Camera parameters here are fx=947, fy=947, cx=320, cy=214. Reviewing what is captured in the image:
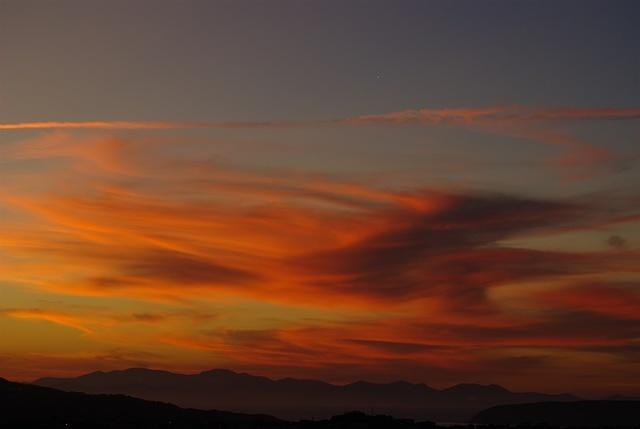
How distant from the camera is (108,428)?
594ft

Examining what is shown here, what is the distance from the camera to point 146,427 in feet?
629

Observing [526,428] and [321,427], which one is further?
[526,428]

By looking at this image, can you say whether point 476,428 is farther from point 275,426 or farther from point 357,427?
point 275,426

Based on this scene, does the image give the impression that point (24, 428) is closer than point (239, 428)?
Yes

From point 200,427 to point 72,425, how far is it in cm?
2670

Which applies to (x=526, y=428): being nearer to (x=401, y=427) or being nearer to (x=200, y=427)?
(x=401, y=427)

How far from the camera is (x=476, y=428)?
198125 mm

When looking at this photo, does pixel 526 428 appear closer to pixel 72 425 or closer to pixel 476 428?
pixel 476 428

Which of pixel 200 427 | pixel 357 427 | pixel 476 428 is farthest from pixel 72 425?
pixel 476 428

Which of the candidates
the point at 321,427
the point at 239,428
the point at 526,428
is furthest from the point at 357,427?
the point at 526,428

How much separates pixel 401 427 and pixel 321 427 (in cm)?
1605

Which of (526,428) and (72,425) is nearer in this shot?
(72,425)

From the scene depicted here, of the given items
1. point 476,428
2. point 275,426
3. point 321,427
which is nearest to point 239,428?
point 275,426

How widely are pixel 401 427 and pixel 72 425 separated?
6483 cm
